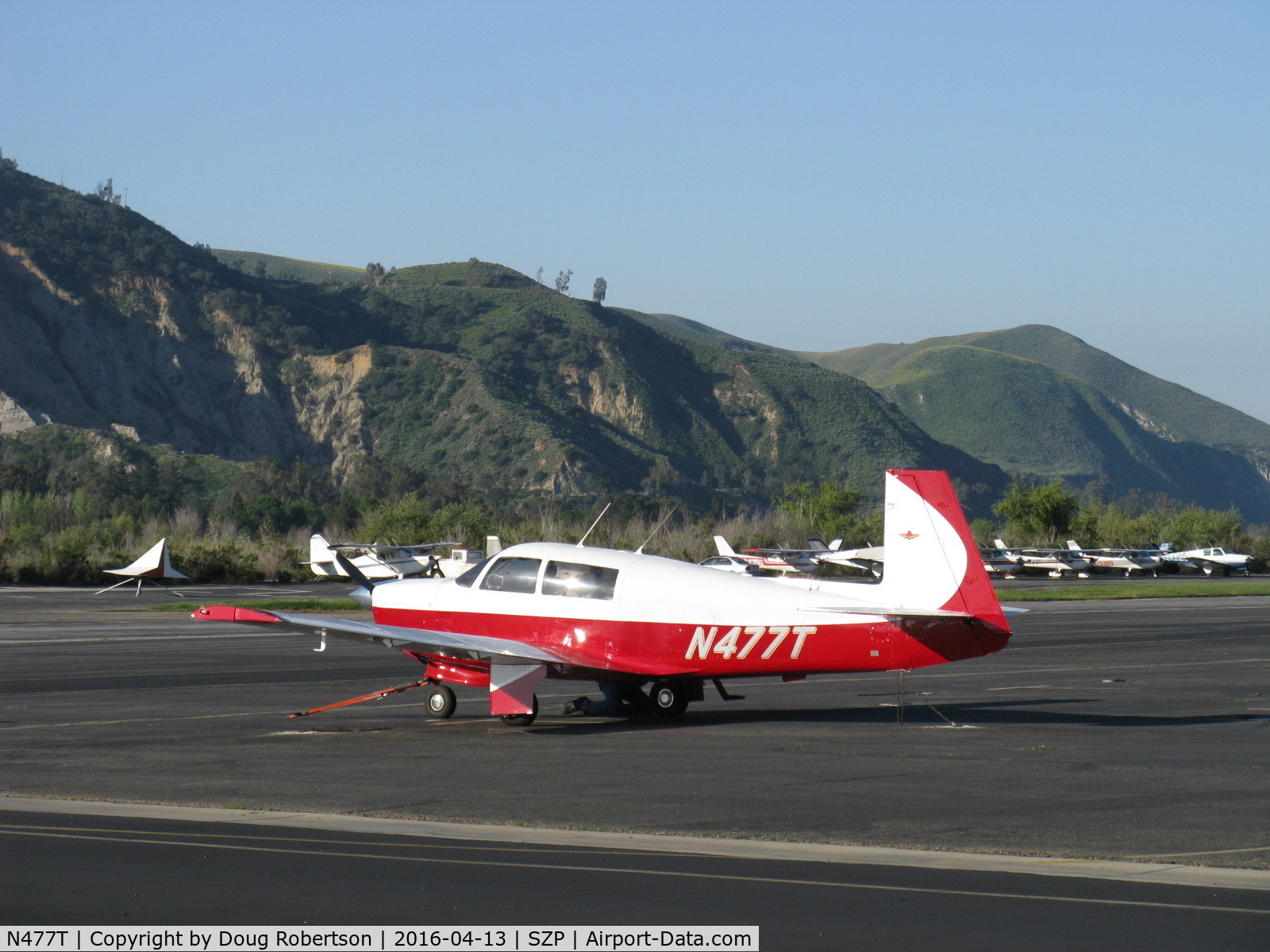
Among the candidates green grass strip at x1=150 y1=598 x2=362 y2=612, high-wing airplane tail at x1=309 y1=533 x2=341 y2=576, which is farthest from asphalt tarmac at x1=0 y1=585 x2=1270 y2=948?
high-wing airplane tail at x1=309 y1=533 x2=341 y2=576

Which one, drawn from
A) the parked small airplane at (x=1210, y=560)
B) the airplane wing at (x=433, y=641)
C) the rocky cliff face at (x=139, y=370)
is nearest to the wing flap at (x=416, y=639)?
the airplane wing at (x=433, y=641)

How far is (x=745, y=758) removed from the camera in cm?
1370

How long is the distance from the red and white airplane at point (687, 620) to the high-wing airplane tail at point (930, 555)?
1 centimetres

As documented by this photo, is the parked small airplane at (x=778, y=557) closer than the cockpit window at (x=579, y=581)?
No

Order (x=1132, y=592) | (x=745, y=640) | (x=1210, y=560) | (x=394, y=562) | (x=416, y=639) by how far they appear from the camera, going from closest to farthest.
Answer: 1. (x=416, y=639)
2. (x=745, y=640)
3. (x=394, y=562)
4. (x=1132, y=592)
5. (x=1210, y=560)

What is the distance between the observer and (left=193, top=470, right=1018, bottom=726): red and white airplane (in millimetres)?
15547

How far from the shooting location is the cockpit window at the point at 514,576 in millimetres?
16859

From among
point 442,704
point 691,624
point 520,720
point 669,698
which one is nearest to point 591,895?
point 691,624

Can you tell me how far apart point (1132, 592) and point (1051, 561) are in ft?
80.6

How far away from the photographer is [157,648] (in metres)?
30.2

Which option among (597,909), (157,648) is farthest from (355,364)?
(597,909)

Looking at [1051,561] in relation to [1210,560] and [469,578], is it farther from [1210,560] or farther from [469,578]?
[469,578]

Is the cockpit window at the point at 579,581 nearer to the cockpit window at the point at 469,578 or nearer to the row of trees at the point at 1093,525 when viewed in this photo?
the cockpit window at the point at 469,578

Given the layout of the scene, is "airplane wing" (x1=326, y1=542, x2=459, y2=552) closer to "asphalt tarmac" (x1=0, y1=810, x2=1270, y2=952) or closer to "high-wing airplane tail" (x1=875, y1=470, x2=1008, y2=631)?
"high-wing airplane tail" (x1=875, y1=470, x2=1008, y2=631)
